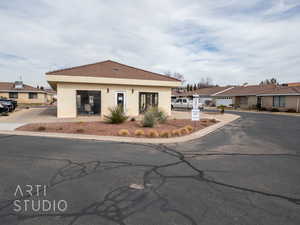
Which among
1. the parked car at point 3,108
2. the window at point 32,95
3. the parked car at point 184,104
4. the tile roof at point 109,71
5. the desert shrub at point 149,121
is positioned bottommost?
the desert shrub at point 149,121

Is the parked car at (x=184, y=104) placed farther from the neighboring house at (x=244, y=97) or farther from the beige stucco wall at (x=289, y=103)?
the beige stucco wall at (x=289, y=103)

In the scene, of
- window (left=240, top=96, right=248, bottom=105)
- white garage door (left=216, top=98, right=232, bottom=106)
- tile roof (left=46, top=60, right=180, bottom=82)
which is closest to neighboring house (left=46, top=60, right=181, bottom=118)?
tile roof (left=46, top=60, right=180, bottom=82)

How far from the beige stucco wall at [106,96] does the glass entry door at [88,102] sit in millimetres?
420

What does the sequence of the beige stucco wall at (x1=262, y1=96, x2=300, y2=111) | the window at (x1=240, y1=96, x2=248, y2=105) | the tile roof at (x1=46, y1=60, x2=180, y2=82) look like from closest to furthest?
the tile roof at (x1=46, y1=60, x2=180, y2=82)
the beige stucco wall at (x1=262, y1=96, x2=300, y2=111)
the window at (x1=240, y1=96, x2=248, y2=105)

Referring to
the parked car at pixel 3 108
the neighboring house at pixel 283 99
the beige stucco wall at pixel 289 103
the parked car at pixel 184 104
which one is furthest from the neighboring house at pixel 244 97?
the parked car at pixel 3 108

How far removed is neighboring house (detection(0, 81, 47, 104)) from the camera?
37375 mm

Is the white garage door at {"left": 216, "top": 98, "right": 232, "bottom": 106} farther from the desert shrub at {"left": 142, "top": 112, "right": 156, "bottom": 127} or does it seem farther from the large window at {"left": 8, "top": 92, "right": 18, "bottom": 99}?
the large window at {"left": 8, "top": 92, "right": 18, "bottom": 99}

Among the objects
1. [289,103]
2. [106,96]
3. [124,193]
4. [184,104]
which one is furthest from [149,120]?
[289,103]

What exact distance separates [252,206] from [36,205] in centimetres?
374

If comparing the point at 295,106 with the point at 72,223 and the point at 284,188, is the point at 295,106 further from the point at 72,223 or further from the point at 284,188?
the point at 72,223

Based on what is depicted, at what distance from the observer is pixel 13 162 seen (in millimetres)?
5078

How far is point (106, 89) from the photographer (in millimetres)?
16719

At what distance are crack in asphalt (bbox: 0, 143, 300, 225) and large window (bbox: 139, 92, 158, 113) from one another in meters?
13.4

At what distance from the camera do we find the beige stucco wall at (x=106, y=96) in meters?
15.4
